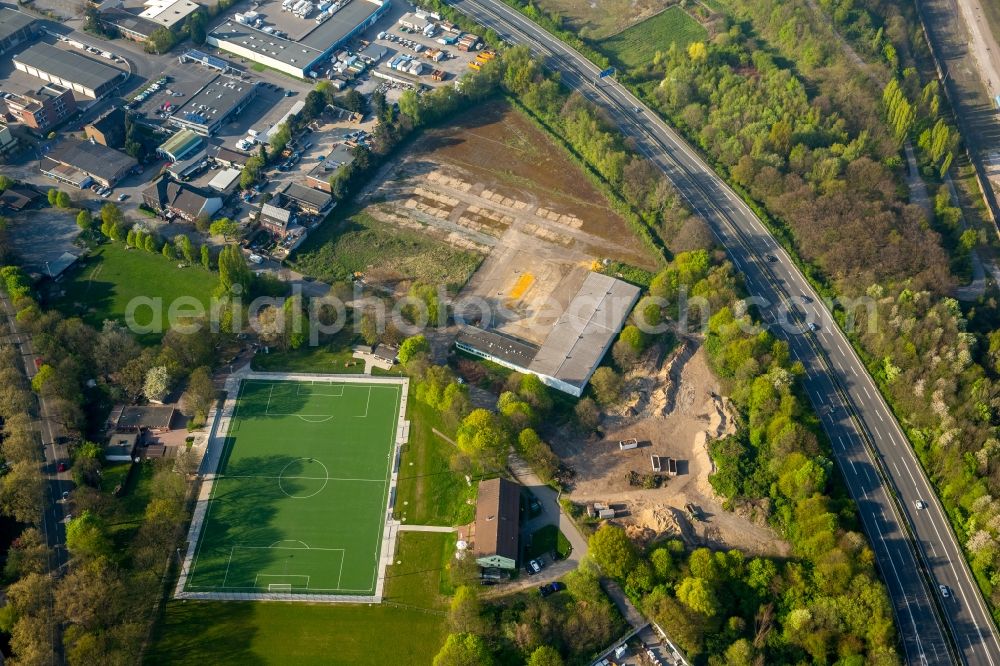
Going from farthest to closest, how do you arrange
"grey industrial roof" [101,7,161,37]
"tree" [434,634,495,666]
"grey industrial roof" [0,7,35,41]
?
"grey industrial roof" [101,7,161,37]
"grey industrial roof" [0,7,35,41]
"tree" [434,634,495,666]

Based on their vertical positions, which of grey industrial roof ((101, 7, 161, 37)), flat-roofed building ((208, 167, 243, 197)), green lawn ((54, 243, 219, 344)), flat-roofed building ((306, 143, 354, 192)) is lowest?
green lawn ((54, 243, 219, 344))

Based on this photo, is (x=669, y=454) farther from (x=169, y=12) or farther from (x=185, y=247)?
(x=169, y=12)

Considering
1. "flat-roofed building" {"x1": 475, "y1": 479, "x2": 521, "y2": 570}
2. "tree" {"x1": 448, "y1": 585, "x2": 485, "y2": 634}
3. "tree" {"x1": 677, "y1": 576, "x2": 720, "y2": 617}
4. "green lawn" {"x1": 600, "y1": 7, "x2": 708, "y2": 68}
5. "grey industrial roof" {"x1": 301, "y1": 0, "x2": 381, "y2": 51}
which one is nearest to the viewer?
"tree" {"x1": 448, "y1": 585, "x2": 485, "y2": 634}

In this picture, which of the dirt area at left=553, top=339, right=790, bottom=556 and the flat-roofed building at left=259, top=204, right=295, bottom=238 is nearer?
the dirt area at left=553, top=339, right=790, bottom=556

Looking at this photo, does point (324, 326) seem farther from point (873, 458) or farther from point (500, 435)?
point (873, 458)

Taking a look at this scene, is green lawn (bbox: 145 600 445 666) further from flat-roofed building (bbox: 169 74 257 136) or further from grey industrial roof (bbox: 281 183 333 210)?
flat-roofed building (bbox: 169 74 257 136)

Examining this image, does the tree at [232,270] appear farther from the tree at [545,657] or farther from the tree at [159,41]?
the tree at [159,41]

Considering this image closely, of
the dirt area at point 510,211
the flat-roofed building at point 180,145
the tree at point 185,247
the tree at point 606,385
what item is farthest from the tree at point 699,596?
the flat-roofed building at point 180,145

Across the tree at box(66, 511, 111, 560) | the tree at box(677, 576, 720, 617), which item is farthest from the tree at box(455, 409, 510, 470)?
the tree at box(66, 511, 111, 560)
